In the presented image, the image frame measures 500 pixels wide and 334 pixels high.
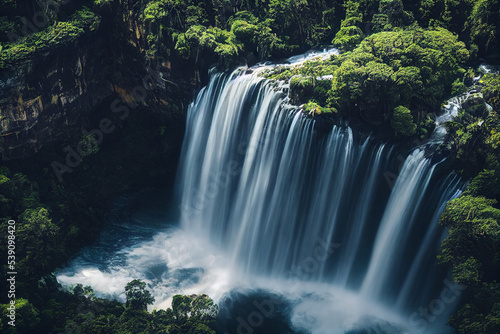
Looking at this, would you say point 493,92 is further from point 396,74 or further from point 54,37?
point 54,37

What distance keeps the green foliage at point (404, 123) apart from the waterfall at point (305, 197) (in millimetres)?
860

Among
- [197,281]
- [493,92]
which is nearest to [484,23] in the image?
[493,92]

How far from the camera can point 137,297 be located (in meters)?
25.0

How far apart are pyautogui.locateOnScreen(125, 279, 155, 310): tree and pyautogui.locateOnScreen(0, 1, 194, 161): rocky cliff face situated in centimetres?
895

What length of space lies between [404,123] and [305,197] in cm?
559

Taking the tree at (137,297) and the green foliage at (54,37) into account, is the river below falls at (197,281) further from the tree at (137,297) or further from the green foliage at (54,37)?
the green foliage at (54,37)

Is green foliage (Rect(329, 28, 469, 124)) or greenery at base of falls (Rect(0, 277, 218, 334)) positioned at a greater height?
green foliage (Rect(329, 28, 469, 124))

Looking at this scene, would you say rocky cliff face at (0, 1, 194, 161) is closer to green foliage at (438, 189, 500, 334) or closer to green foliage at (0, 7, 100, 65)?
green foliage at (0, 7, 100, 65)

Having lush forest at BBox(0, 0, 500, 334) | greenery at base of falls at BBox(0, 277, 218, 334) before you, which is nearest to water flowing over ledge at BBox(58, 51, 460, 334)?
lush forest at BBox(0, 0, 500, 334)

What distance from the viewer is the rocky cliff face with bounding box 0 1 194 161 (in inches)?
1060

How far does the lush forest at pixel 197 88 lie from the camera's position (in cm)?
2189

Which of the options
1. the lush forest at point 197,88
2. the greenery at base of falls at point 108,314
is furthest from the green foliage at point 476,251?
the greenery at base of falls at point 108,314

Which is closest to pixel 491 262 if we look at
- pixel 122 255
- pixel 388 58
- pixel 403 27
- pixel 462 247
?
pixel 462 247

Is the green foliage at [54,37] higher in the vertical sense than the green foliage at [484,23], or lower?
lower
